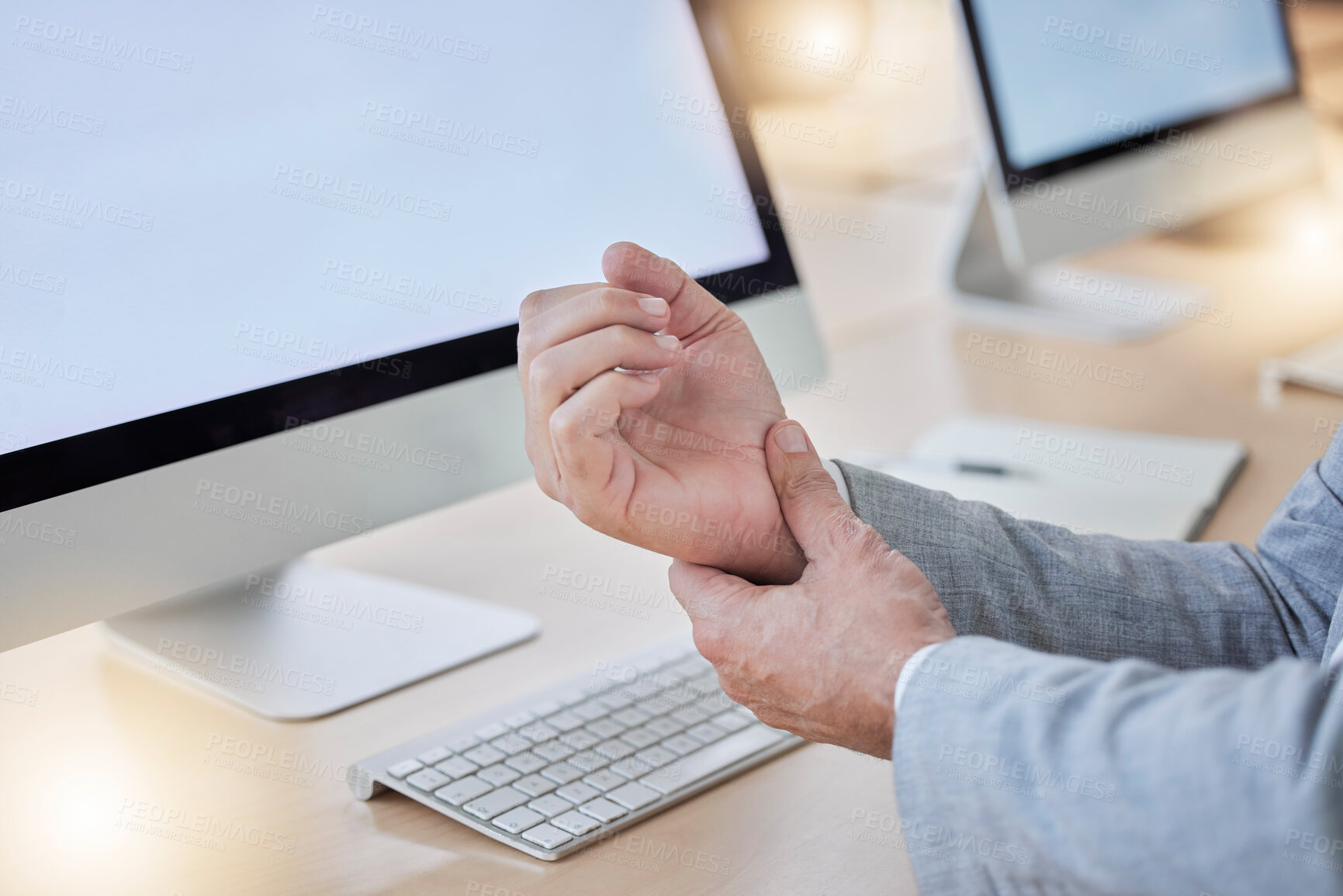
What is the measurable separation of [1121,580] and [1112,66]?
82cm

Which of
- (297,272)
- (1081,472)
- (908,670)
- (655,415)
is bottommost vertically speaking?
(1081,472)

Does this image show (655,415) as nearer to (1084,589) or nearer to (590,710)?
(590,710)

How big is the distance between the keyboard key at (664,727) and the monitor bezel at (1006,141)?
80 cm

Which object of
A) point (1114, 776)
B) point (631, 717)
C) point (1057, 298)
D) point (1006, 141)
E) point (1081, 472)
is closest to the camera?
point (1114, 776)

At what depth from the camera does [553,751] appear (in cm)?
62

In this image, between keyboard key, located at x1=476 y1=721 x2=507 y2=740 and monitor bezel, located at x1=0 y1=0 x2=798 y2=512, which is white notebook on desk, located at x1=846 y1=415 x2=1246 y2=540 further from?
keyboard key, located at x1=476 y1=721 x2=507 y2=740

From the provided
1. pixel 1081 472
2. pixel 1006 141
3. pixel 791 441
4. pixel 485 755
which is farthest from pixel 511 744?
pixel 1006 141

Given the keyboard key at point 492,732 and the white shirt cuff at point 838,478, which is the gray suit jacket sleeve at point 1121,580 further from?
the keyboard key at point 492,732

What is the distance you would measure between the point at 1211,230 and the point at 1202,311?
1.06 feet

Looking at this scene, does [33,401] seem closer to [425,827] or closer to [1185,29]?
[425,827]

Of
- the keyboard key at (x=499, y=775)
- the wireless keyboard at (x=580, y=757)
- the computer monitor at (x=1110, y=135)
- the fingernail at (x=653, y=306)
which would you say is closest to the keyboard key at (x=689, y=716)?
the wireless keyboard at (x=580, y=757)

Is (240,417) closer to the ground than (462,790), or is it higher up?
higher up

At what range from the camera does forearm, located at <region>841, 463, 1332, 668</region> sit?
0.65 meters

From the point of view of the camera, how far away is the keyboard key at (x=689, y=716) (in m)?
0.65
